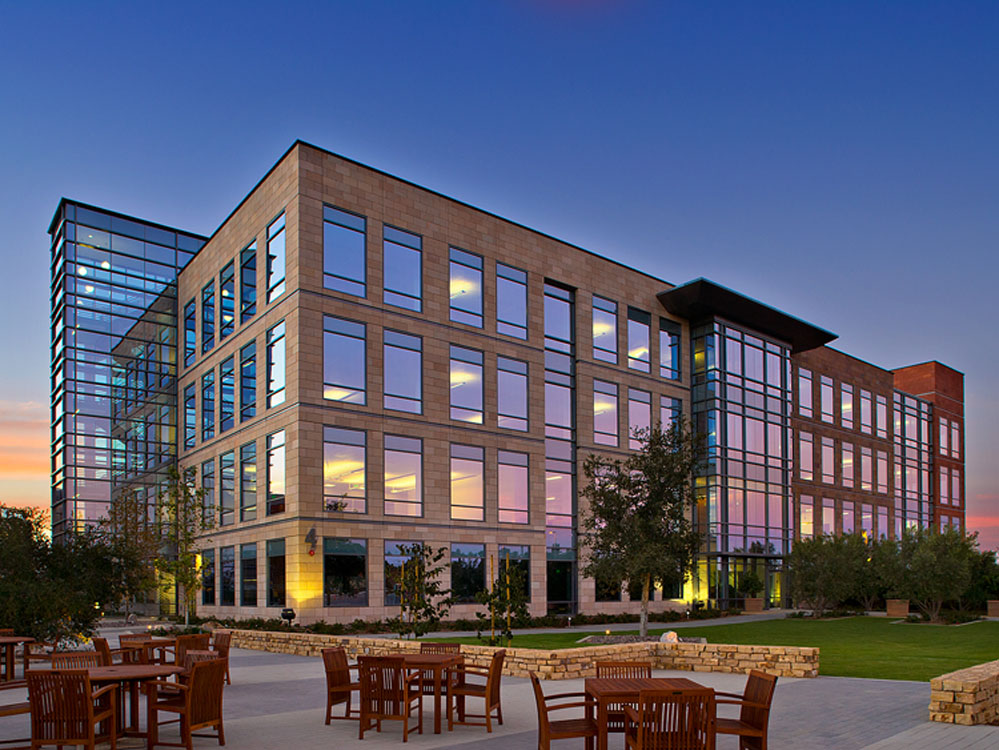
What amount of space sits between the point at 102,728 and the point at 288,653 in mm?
11493

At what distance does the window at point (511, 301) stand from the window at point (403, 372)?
418cm

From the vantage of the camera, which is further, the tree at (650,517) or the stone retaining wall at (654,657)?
the tree at (650,517)

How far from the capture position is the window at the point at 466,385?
1277 inches

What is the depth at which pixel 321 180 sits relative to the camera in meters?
29.5

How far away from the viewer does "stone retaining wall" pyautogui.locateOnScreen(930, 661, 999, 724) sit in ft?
33.0

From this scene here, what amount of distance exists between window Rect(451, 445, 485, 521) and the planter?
19920 mm

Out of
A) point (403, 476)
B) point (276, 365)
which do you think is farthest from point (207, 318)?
point (403, 476)

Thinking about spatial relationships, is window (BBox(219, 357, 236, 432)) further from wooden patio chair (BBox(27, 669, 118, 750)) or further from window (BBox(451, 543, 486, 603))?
wooden patio chair (BBox(27, 669, 118, 750))

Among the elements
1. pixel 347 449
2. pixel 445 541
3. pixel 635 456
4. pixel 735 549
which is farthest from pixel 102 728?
pixel 735 549

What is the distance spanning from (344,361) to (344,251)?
3776 mm

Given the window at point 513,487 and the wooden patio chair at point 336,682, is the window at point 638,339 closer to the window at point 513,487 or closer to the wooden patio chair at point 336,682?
the window at point 513,487

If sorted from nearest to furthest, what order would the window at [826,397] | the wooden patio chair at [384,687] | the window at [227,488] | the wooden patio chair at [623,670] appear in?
the wooden patio chair at [623,670] → the wooden patio chair at [384,687] → the window at [227,488] → the window at [826,397]

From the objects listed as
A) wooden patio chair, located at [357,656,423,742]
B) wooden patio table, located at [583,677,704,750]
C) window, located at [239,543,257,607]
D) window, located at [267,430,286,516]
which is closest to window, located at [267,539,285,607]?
window, located at [267,430,286,516]

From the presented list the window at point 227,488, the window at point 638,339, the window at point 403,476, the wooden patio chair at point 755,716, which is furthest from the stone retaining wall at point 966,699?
the window at point 638,339
